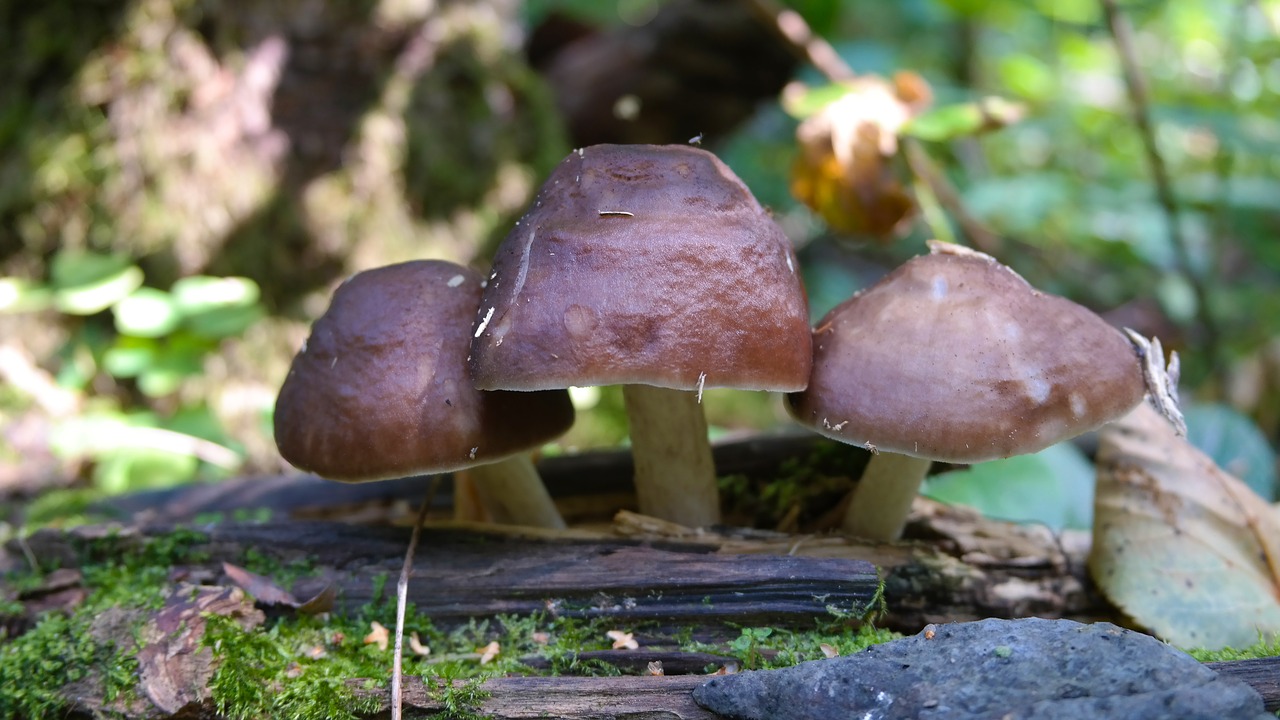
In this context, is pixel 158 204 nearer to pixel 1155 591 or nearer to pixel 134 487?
pixel 134 487

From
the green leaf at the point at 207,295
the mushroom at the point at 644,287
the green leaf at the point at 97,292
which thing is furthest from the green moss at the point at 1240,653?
the green leaf at the point at 97,292

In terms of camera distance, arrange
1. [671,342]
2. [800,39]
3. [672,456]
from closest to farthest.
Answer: [671,342] < [672,456] < [800,39]

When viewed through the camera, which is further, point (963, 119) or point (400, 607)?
point (963, 119)

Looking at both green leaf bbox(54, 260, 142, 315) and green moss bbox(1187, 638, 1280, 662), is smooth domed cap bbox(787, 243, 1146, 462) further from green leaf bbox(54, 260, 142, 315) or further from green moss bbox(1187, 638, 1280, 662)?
green leaf bbox(54, 260, 142, 315)

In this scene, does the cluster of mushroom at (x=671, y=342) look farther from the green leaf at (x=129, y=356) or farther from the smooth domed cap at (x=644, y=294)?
the green leaf at (x=129, y=356)

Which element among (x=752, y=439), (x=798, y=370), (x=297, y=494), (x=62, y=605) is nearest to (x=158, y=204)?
(x=297, y=494)

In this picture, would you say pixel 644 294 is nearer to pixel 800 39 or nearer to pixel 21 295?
pixel 800 39

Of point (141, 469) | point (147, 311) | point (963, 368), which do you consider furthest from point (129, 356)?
point (963, 368)
